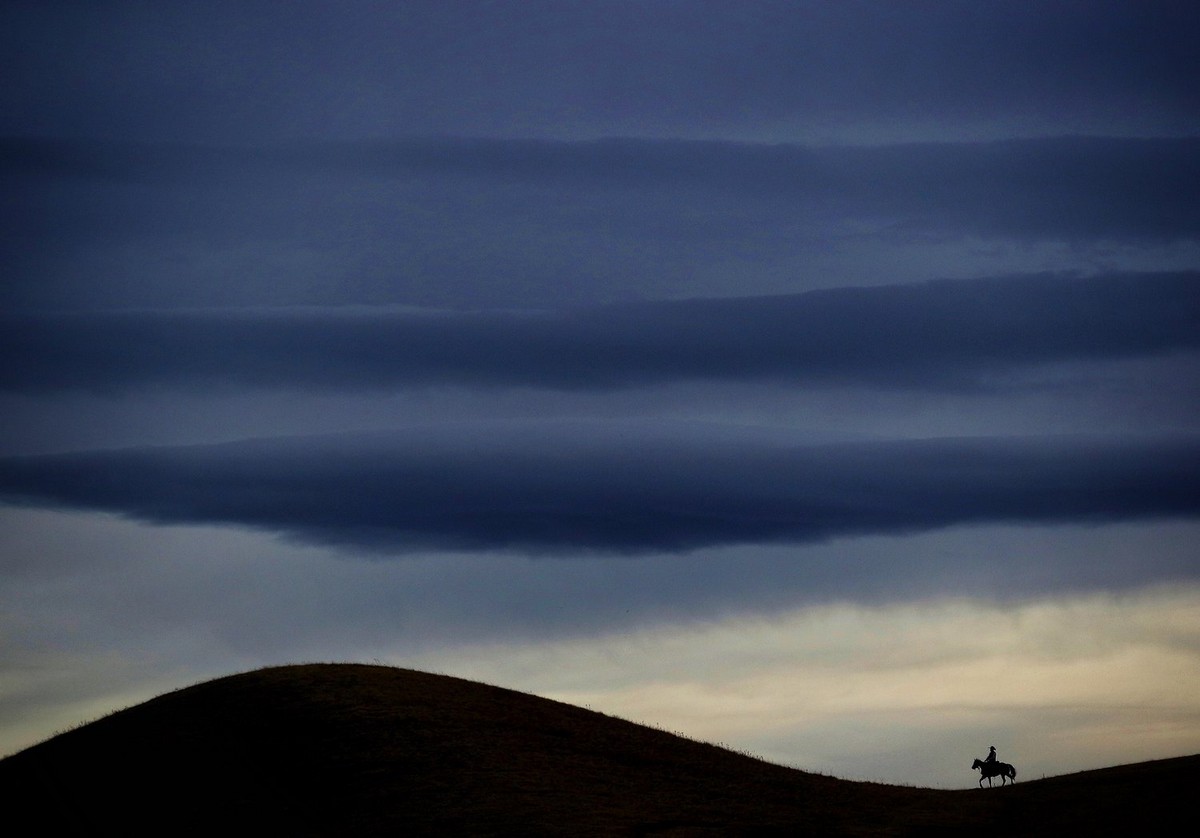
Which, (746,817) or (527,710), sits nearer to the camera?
(746,817)

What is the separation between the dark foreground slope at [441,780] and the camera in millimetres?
51491

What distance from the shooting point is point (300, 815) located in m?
52.8

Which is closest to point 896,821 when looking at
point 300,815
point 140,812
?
point 300,815

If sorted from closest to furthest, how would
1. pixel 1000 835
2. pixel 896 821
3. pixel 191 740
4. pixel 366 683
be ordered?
pixel 1000 835, pixel 896 821, pixel 191 740, pixel 366 683

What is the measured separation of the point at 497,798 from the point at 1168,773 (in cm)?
2470

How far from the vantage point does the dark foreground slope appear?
51491 millimetres

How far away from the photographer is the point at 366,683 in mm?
66812

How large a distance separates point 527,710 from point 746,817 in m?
16.7

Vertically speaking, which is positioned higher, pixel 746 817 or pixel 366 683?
pixel 366 683

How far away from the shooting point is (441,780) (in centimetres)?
5475

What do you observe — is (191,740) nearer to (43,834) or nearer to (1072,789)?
(43,834)

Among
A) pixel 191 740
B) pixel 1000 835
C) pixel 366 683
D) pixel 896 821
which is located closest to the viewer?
pixel 1000 835

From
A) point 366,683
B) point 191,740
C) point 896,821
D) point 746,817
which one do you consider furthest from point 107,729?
point 896,821

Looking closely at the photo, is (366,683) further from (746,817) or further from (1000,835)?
(1000,835)
